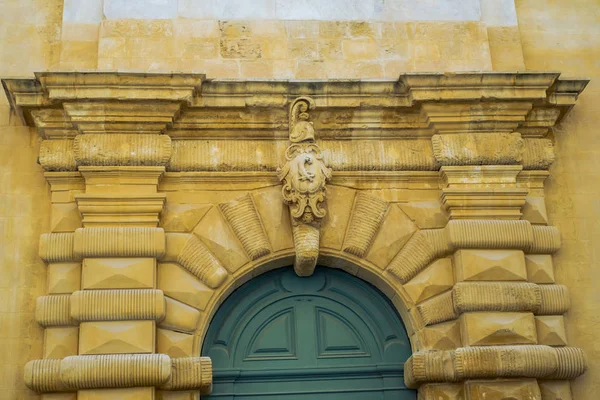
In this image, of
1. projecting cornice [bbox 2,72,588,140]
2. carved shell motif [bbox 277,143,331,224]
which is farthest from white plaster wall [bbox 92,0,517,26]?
carved shell motif [bbox 277,143,331,224]

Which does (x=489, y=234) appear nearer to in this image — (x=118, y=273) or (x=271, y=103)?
(x=271, y=103)

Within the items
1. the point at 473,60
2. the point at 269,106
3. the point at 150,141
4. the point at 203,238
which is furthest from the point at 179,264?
the point at 473,60

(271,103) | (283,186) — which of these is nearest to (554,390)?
Answer: (283,186)

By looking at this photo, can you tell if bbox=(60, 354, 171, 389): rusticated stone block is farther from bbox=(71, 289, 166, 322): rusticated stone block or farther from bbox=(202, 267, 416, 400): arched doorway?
bbox=(202, 267, 416, 400): arched doorway

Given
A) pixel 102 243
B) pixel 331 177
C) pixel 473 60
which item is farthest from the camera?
pixel 473 60

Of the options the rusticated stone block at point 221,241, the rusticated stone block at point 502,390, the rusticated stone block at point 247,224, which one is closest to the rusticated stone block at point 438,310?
the rusticated stone block at point 502,390

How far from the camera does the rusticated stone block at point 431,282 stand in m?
6.96

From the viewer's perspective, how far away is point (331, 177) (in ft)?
23.3

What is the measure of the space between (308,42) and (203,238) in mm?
1947

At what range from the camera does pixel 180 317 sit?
6695 millimetres

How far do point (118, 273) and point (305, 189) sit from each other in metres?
1.56

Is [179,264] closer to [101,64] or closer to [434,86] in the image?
[101,64]

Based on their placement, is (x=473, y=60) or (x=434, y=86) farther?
(x=473, y=60)

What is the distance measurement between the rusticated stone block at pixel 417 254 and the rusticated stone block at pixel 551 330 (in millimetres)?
911
